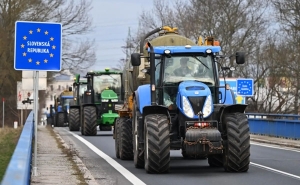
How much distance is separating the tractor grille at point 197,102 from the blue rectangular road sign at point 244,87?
2164 cm

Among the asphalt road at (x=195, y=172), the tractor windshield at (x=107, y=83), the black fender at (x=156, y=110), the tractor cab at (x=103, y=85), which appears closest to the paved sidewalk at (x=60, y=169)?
the asphalt road at (x=195, y=172)

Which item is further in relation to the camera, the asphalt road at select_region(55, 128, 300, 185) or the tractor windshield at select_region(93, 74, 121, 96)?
the tractor windshield at select_region(93, 74, 121, 96)

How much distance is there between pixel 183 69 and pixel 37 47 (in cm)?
317

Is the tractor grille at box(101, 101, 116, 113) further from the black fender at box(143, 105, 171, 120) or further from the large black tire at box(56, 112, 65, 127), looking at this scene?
the large black tire at box(56, 112, 65, 127)

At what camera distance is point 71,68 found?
5625 cm

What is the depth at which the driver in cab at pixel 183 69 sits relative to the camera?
54.9ft

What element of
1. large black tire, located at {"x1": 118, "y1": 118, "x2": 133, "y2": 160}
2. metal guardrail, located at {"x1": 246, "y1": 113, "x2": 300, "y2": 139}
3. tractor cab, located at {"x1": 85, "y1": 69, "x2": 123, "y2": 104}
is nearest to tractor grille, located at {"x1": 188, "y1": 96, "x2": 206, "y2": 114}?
large black tire, located at {"x1": 118, "y1": 118, "x2": 133, "y2": 160}

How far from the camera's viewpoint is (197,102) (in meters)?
15.7

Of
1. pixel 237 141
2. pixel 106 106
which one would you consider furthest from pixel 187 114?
pixel 106 106

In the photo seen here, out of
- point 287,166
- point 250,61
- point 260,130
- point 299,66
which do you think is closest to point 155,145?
point 287,166

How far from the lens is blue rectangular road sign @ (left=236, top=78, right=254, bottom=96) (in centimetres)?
3722

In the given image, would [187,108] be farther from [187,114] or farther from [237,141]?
[237,141]

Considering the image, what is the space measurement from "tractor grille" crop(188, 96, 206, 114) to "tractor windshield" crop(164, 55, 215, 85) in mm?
1026

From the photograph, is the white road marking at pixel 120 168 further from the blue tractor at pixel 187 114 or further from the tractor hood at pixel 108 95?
the tractor hood at pixel 108 95
